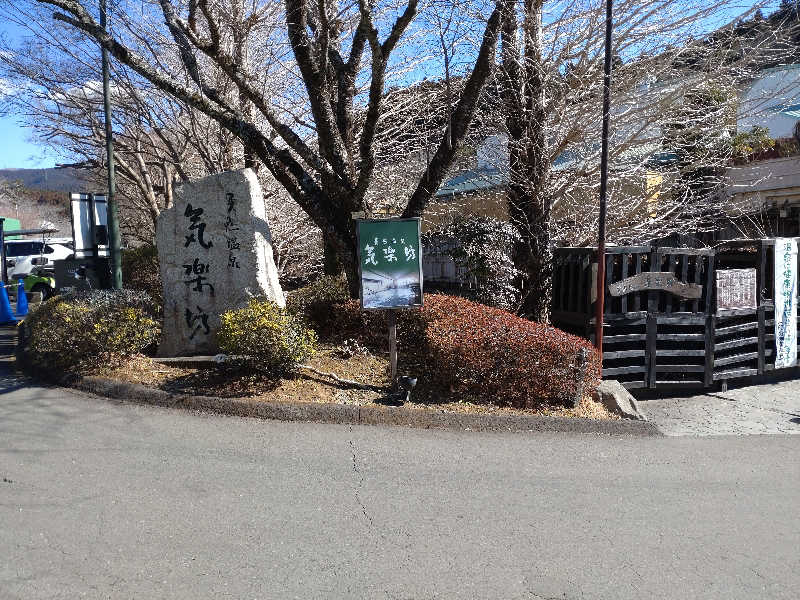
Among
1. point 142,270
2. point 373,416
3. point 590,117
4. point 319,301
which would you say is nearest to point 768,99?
point 590,117

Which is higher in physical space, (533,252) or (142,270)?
(533,252)

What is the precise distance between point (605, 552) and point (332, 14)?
8595mm

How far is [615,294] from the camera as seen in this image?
8.01 m

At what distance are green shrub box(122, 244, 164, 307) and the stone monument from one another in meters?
5.06

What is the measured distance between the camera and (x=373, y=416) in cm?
638

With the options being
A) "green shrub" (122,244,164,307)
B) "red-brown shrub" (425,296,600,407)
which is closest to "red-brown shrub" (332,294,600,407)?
"red-brown shrub" (425,296,600,407)

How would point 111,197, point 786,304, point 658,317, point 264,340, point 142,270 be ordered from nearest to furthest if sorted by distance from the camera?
point 264,340, point 658,317, point 786,304, point 111,197, point 142,270

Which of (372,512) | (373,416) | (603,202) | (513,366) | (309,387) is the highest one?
(603,202)

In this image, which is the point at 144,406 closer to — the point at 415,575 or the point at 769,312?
the point at 415,575

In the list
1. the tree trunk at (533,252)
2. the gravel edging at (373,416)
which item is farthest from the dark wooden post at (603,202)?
the tree trunk at (533,252)

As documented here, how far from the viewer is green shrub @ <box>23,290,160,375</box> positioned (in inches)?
283

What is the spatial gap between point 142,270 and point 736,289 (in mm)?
11717

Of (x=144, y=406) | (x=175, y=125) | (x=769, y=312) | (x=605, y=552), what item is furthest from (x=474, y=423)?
(x=175, y=125)

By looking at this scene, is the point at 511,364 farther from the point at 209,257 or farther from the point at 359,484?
the point at 209,257
